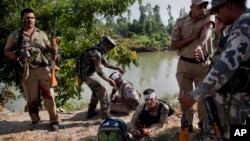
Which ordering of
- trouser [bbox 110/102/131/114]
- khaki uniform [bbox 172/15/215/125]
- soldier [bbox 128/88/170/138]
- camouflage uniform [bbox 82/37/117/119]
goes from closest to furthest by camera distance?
khaki uniform [bbox 172/15/215/125] < soldier [bbox 128/88/170/138] < camouflage uniform [bbox 82/37/117/119] < trouser [bbox 110/102/131/114]

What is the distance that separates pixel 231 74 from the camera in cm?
259

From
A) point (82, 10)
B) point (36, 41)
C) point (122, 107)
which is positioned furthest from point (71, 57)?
point (36, 41)

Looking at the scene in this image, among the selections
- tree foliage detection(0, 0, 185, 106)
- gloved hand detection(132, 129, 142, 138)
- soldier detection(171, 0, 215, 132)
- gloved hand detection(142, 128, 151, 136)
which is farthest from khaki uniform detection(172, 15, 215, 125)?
tree foliage detection(0, 0, 185, 106)

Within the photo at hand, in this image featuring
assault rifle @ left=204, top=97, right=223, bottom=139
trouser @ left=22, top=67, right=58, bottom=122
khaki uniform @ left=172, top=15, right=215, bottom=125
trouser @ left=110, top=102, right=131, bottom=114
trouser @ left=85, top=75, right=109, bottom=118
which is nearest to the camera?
assault rifle @ left=204, top=97, right=223, bottom=139

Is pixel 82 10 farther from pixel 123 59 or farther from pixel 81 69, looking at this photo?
pixel 81 69

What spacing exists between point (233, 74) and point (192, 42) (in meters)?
2.38

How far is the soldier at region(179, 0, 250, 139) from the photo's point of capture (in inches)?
101

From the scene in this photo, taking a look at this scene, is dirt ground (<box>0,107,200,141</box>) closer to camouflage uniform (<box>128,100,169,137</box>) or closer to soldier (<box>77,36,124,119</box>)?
camouflage uniform (<box>128,100,169,137</box>)

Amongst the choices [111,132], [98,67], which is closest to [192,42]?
[111,132]

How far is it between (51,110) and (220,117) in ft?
12.7

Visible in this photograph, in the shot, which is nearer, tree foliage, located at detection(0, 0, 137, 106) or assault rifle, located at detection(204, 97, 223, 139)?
assault rifle, located at detection(204, 97, 223, 139)

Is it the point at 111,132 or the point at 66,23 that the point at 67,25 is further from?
the point at 111,132

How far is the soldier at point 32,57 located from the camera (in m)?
5.84

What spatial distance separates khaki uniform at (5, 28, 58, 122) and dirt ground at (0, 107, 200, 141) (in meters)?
0.31
